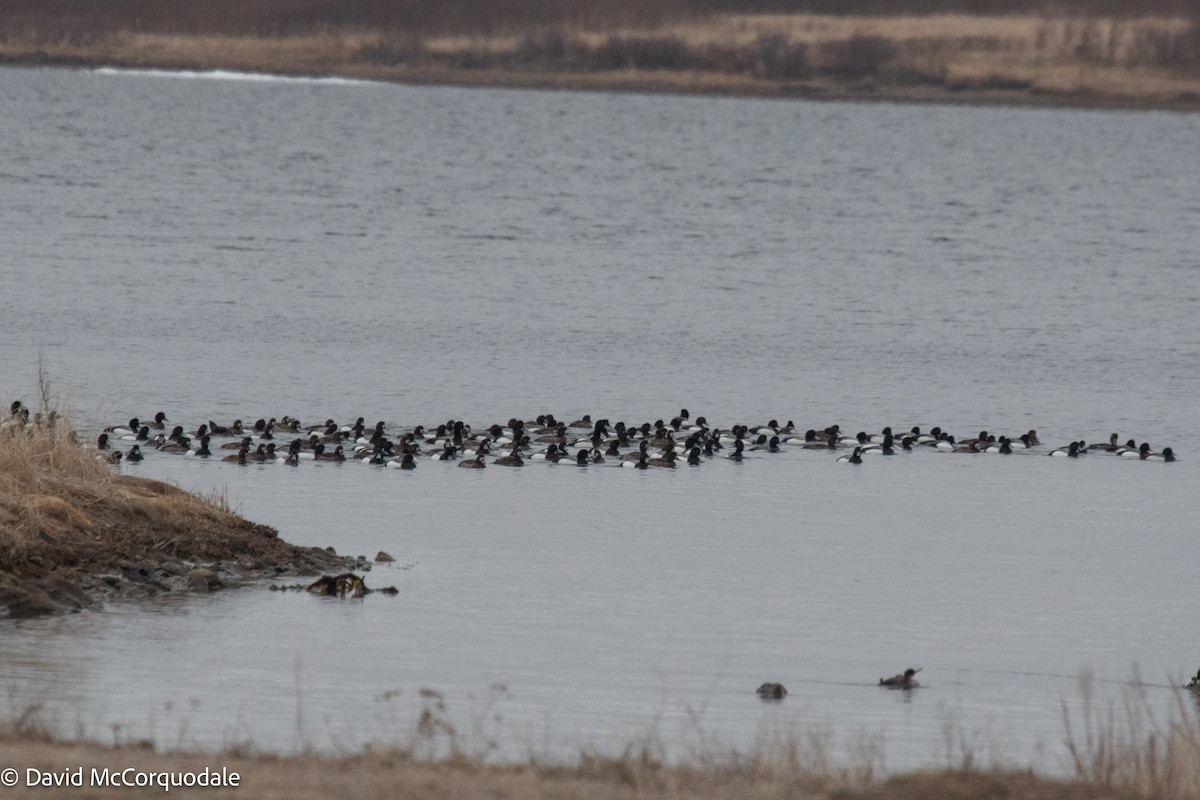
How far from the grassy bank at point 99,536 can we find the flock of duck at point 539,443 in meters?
5.45

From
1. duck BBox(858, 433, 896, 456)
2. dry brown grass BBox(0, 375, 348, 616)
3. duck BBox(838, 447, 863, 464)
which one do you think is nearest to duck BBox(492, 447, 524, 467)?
duck BBox(838, 447, 863, 464)

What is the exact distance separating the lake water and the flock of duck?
472 mm

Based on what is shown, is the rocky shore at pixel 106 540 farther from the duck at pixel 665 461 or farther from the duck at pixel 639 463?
the duck at pixel 665 461

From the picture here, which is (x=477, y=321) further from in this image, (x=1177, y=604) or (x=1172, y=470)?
(x=1177, y=604)

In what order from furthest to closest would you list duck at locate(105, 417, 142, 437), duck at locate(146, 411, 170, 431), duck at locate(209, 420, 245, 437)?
duck at locate(146, 411, 170, 431) → duck at locate(209, 420, 245, 437) → duck at locate(105, 417, 142, 437)

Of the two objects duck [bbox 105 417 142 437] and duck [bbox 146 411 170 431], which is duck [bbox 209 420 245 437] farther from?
duck [bbox 105 417 142 437]

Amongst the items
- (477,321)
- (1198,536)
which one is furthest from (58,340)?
(1198,536)

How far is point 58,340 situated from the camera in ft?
106

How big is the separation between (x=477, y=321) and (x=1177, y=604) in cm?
2301

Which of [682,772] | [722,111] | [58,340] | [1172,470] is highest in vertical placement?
[722,111]

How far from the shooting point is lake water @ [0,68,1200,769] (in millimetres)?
13195

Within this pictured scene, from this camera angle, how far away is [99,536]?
52.7ft

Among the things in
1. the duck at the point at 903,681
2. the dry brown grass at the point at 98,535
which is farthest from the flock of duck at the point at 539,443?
the duck at the point at 903,681

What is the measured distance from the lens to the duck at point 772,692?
13219 millimetres
